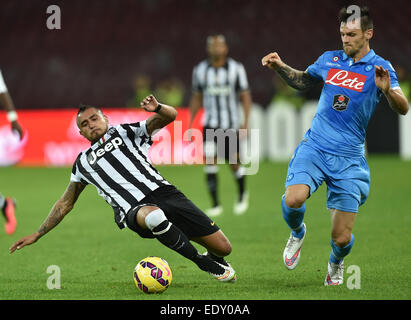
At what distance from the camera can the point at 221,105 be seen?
10219 millimetres

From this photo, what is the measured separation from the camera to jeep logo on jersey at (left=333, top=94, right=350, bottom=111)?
17.4ft

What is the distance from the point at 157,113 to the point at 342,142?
1296mm

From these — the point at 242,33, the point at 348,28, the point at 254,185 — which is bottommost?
the point at 254,185

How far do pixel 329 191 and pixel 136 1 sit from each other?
62.2ft

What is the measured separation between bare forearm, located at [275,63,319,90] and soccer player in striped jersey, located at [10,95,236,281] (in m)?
0.87

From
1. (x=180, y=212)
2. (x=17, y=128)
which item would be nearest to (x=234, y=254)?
(x=180, y=212)

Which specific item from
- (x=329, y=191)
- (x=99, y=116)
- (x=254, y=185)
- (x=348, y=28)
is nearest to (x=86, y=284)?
(x=99, y=116)

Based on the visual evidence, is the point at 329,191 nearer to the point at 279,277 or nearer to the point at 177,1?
the point at 279,277

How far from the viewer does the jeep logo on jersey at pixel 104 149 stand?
5.54 meters

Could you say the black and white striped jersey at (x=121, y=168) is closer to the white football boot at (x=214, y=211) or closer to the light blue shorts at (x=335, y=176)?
the light blue shorts at (x=335, y=176)

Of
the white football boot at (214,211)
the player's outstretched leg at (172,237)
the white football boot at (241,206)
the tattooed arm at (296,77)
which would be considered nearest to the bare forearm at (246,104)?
the white football boot at (241,206)

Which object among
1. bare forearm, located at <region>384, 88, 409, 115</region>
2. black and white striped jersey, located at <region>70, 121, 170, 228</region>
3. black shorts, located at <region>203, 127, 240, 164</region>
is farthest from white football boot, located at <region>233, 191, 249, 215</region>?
bare forearm, located at <region>384, 88, 409, 115</region>

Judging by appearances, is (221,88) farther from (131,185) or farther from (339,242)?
(339,242)

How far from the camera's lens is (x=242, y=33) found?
2152cm
